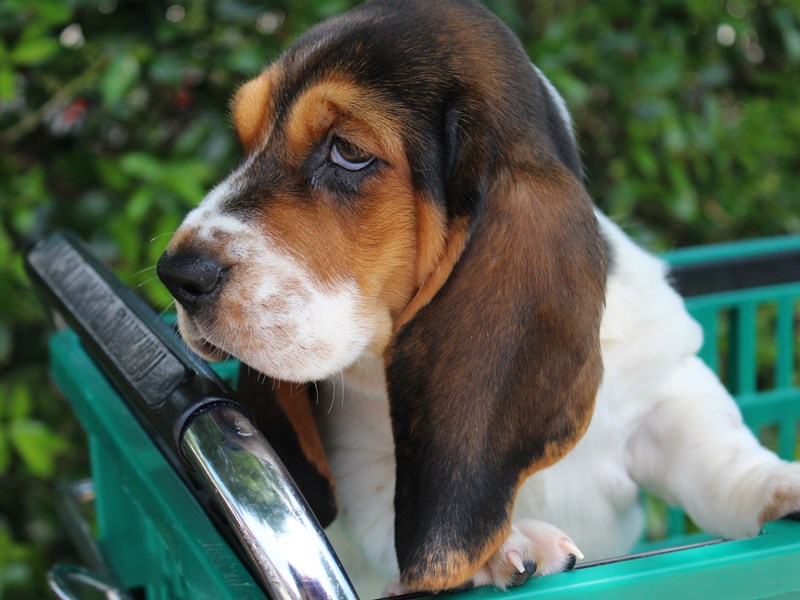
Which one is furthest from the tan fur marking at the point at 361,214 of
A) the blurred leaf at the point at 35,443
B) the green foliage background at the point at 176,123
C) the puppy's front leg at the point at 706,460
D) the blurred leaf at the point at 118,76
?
the blurred leaf at the point at 35,443

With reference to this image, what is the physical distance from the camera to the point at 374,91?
1657 millimetres

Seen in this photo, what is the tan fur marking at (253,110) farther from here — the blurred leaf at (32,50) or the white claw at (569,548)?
the blurred leaf at (32,50)

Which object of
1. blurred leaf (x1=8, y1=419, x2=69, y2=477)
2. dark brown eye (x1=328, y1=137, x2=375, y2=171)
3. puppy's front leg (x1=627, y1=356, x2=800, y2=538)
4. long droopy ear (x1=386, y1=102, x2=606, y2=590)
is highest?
dark brown eye (x1=328, y1=137, x2=375, y2=171)

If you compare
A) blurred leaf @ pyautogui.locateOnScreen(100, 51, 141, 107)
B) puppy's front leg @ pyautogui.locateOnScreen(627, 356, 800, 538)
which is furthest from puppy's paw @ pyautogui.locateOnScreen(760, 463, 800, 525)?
blurred leaf @ pyautogui.locateOnScreen(100, 51, 141, 107)

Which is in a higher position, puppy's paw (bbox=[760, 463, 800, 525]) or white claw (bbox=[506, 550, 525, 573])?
white claw (bbox=[506, 550, 525, 573])

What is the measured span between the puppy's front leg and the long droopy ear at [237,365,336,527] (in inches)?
24.1

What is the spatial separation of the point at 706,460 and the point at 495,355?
1.91 feet

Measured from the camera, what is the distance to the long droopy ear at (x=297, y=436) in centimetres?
174

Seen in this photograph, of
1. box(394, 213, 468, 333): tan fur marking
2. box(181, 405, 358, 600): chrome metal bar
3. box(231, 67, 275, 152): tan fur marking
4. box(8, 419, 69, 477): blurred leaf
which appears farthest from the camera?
box(8, 419, 69, 477): blurred leaf

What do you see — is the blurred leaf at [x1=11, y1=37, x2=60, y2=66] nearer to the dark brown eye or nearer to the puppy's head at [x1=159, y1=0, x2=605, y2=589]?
the puppy's head at [x1=159, y1=0, x2=605, y2=589]

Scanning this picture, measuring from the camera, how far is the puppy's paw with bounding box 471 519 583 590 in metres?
1.35

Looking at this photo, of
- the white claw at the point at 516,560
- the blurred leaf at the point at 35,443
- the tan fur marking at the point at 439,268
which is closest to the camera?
the white claw at the point at 516,560

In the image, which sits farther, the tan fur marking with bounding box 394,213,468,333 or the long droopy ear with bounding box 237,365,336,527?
the long droopy ear with bounding box 237,365,336,527

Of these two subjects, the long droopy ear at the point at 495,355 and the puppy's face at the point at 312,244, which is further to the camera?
the puppy's face at the point at 312,244
